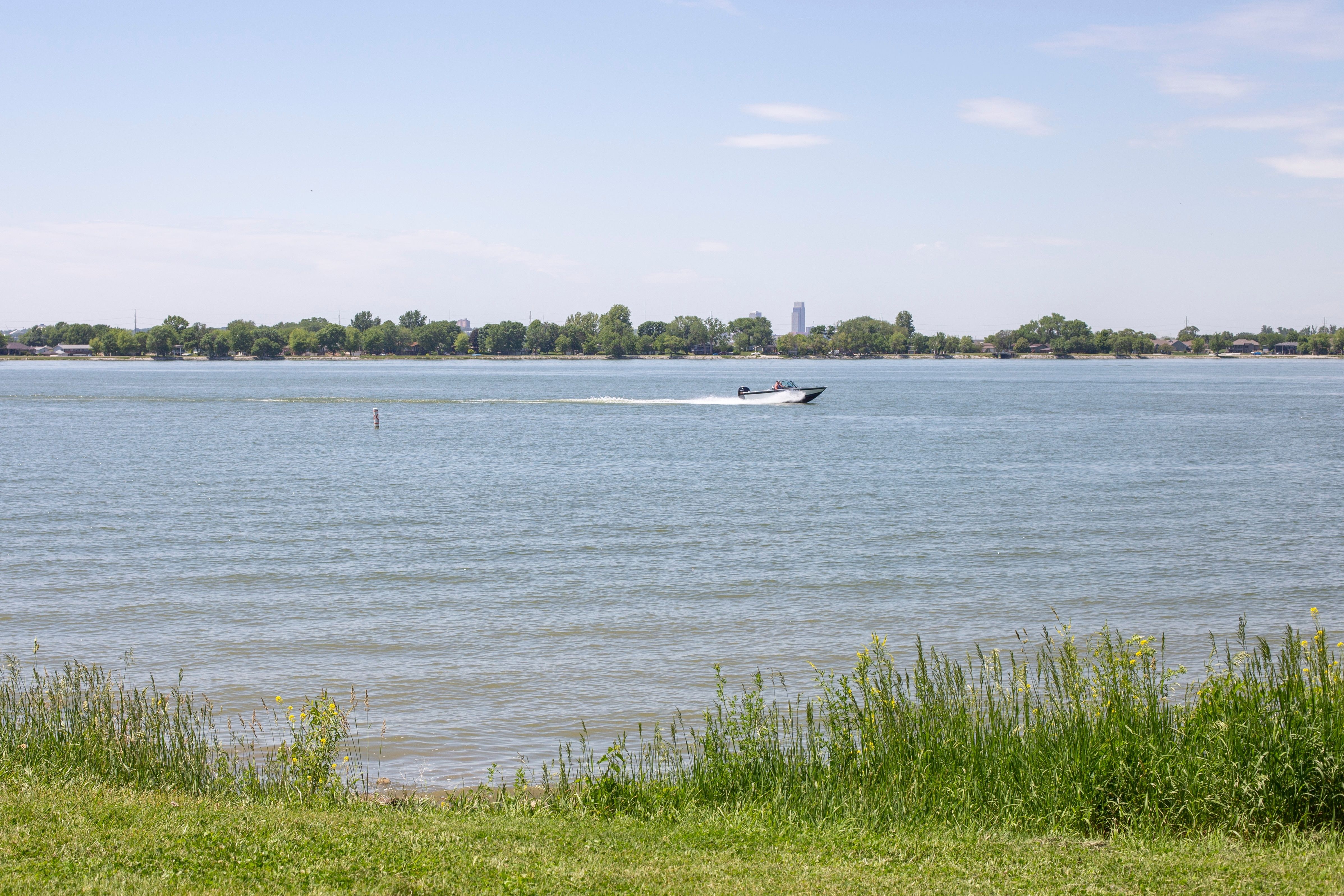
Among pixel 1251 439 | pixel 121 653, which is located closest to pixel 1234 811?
pixel 121 653

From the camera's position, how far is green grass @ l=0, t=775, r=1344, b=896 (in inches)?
273

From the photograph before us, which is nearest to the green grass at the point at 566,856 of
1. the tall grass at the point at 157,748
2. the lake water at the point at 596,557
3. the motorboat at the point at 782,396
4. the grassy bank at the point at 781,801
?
the grassy bank at the point at 781,801

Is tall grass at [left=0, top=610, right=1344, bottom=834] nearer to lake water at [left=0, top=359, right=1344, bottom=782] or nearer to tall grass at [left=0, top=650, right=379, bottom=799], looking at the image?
tall grass at [left=0, top=650, right=379, bottom=799]

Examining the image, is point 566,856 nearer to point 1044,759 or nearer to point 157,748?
point 1044,759

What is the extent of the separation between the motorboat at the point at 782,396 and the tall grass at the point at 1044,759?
292 ft

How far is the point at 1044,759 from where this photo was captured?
9.30 m

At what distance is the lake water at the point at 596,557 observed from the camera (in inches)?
632

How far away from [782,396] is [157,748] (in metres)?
92.9

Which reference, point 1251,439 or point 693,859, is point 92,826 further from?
point 1251,439

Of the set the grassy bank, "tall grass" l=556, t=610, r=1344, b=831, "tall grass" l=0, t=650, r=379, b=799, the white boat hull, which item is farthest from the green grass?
the white boat hull

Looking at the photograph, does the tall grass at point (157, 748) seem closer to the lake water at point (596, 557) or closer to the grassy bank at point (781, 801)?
the grassy bank at point (781, 801)

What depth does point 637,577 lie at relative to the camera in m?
23.4

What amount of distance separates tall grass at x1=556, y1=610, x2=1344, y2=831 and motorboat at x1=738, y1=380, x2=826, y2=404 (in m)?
89.1

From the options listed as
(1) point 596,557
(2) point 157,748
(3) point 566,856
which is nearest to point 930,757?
(3) point 566,856
